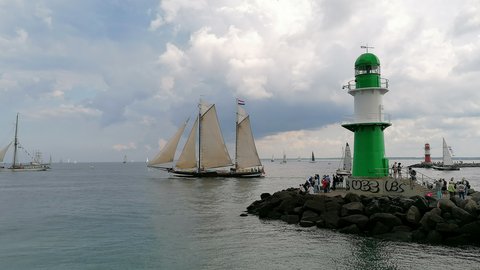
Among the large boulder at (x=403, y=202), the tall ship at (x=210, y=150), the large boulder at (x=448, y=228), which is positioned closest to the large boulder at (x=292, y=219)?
the large boulder at (x=403, y=202)

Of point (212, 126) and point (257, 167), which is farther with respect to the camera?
point (257, 167)

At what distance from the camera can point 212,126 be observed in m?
76.6

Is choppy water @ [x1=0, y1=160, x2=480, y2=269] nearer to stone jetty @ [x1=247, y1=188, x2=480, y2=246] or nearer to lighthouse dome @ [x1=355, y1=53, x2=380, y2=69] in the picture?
stone jetty @ [x1=247, y1=188, x2=480, y2=246]

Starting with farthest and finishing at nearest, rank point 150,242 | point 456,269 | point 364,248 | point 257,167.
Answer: point 257,167 < point 150,242 < point 364,248 < point 456,269

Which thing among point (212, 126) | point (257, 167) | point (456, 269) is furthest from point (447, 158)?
point (456, 269)

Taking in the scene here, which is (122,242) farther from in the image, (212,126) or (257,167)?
(257,167)

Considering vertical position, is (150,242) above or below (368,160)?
below

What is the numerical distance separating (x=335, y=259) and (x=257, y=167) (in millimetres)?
68195

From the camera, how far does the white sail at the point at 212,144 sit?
7588 cm

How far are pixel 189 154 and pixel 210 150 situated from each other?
167 inches

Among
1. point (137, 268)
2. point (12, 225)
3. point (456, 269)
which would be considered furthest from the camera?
point (12, 225)

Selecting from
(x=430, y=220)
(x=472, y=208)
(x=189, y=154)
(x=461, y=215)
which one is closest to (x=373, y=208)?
(x=430, y=220)

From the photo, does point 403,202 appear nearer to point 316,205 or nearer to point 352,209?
point 352,209

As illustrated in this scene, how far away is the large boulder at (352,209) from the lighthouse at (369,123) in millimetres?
3913
